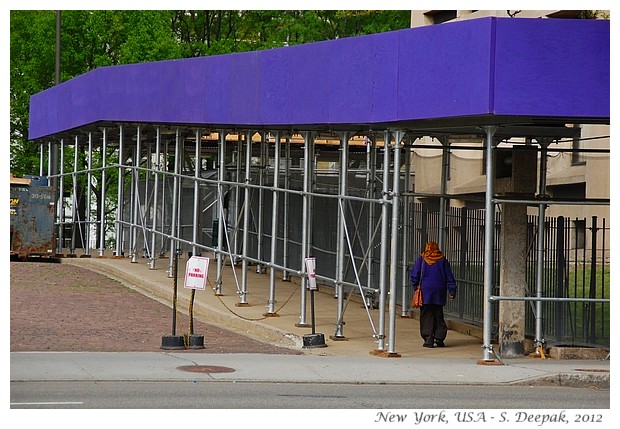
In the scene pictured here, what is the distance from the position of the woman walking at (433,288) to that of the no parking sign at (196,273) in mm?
3436

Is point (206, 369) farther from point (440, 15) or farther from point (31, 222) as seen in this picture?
point (440, 15)

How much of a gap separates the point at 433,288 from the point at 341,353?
1.87 m

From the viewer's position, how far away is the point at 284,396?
14172 millimetres

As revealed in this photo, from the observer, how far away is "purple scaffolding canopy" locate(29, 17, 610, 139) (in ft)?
54.9

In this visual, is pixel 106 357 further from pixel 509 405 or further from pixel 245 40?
pixel 245 40

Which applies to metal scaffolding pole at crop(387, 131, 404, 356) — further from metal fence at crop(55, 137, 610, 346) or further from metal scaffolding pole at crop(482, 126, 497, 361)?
metal scaffolding pole at crop(482, 126, 497, 361)

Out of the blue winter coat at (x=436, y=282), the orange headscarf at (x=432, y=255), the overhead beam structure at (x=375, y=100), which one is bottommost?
the blue winter coat at (x=436, y=282)

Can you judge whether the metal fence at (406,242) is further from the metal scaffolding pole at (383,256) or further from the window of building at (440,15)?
the window of building at (440,15)

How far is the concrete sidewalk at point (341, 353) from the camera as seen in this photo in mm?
16469

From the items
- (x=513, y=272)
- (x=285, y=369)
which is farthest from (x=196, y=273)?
(x=513, y=272)

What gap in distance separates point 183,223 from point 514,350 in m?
20.1

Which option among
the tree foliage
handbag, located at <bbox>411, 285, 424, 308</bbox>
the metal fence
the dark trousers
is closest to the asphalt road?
the metal fence

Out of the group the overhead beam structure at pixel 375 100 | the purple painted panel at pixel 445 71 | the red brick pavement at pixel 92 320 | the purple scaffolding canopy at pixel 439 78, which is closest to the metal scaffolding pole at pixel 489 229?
the overhead beam structure at pixel 375 100

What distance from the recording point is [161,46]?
48.8 m
